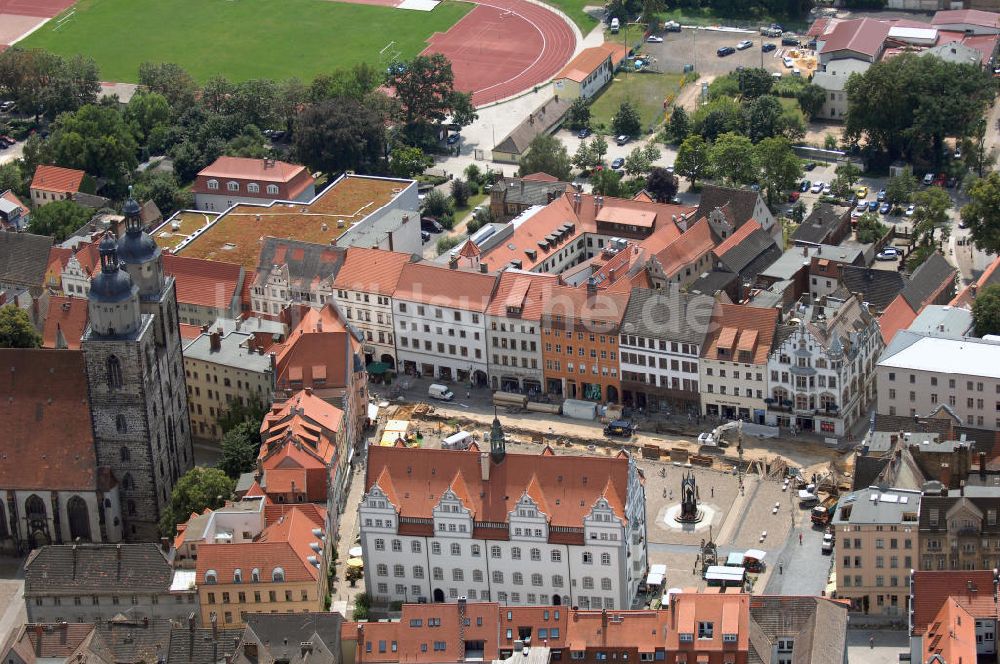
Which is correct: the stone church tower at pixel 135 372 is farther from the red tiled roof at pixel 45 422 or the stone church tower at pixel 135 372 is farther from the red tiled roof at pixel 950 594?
the red tiled roof at pixel 950 594

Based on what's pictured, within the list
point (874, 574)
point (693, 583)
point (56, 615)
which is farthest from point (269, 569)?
point (874, 574)

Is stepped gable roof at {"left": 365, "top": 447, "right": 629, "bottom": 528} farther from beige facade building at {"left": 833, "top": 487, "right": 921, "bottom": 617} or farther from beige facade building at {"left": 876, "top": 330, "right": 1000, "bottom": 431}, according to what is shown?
beige facade building at {"left": 876, "top": 330, "right": 1000, "bottom": 431}

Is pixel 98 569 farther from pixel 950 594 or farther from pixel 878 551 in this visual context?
pixel 950 594

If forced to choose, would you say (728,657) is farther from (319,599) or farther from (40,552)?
(40,552)

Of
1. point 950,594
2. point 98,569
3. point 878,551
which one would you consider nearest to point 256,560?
point 98,569

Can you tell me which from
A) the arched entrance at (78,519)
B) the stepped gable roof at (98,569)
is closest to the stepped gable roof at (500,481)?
the stepped gable roof at (98,569)
